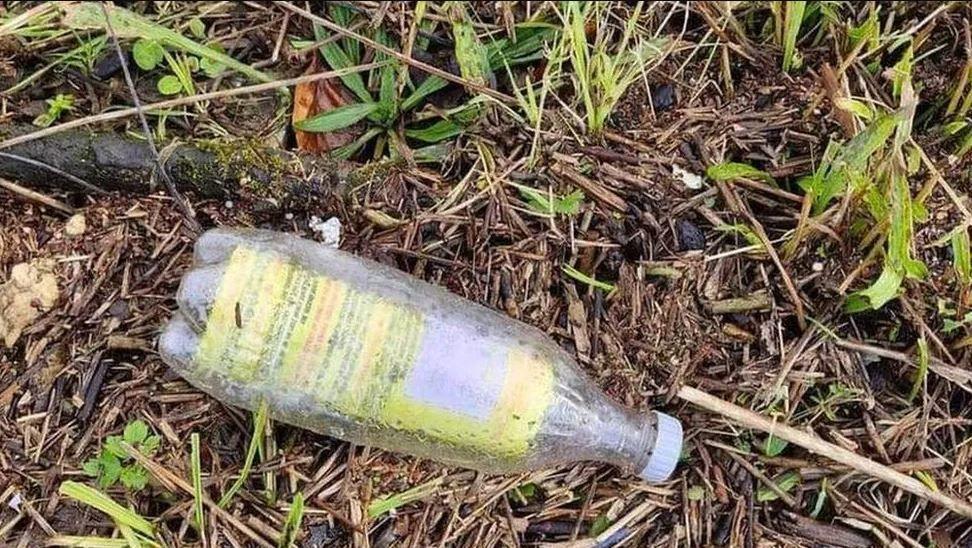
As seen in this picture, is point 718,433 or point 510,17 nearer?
point 718,433

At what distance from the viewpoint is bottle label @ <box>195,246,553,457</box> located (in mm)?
1994

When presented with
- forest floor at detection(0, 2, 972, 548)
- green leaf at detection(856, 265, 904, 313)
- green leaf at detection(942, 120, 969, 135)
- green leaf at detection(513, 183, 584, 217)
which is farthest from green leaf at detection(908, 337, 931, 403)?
green leaf at detection(513, 183, 584, 217)

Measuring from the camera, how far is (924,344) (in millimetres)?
2172

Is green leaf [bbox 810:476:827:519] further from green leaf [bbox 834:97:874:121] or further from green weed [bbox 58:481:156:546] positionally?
green weed [bbox 58:481:156:546]

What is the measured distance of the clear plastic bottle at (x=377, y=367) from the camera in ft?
6.57

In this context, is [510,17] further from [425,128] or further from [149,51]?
[149,51]

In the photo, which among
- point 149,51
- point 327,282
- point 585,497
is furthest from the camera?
point 149,51

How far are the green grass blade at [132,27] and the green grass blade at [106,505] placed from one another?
3.15ft

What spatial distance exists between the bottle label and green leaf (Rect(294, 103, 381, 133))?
0.42 m

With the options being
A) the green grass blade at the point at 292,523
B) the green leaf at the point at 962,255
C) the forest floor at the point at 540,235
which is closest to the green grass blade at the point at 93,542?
the forest floor at the point at 540,235

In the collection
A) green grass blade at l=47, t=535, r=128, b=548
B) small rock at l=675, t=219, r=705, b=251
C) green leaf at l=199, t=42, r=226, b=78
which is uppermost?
green leaf at l=199, t=42, r=226, b=78

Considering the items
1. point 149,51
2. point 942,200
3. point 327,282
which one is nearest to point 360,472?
point 327,282

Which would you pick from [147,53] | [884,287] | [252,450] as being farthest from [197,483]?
[884,287]

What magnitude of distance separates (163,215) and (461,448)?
82 cm
